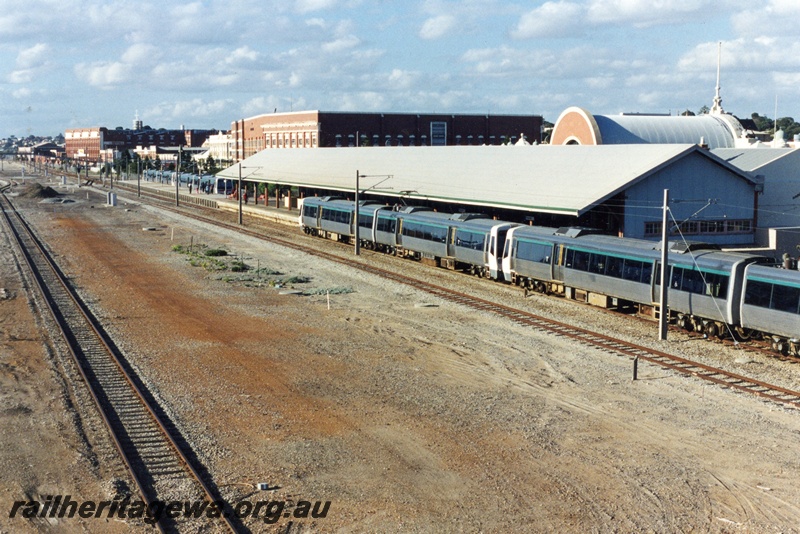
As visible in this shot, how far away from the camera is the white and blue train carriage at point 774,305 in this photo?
89.3 feet

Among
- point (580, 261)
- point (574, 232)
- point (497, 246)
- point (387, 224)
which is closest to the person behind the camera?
point (580, 261)

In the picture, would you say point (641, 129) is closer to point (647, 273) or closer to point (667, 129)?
point (667, 129)

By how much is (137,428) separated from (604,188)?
3503 cm

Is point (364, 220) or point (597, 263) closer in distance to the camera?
point (597, 263)

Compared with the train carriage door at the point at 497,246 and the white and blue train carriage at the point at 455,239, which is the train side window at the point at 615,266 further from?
the white and blue train carriage at the point at 455,239

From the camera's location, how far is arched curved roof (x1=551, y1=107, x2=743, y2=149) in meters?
79.9

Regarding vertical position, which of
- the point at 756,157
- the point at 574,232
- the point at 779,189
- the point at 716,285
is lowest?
the point at 716,285

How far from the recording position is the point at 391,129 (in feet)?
456

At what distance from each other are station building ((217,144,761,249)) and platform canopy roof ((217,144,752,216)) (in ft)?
0.29

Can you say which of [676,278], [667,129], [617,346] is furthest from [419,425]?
[667,129]

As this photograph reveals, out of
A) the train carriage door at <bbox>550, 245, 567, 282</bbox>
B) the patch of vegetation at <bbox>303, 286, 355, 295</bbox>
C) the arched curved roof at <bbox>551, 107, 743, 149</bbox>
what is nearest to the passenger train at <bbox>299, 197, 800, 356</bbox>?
the train carriage door at <bbox>550, 245, 567, 282</bbox>

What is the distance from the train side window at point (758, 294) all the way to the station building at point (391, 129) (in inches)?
4073

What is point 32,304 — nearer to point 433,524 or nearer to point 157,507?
point 157,507

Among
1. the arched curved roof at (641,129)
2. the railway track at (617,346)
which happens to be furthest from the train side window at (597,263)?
the arched curved roof at (641,129)
